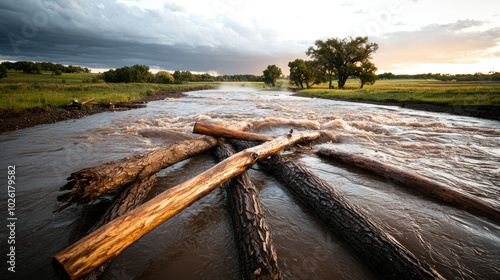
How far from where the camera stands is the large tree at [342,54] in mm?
43500

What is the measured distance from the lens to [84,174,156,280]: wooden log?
2294mm

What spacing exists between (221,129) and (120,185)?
2.95m

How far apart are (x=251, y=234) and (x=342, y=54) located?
176 feet

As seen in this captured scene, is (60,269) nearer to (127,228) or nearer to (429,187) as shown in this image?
(127,228)

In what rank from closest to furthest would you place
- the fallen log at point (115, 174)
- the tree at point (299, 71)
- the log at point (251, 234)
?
the log at point (251, 234), the fallen log at point (115, 174), the tree at point (299, 71)

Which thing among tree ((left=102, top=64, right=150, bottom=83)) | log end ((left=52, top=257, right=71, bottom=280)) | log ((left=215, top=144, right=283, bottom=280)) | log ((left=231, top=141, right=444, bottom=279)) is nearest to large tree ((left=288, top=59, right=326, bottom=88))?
log ((left=231, top=141, right=444, bottom=279))

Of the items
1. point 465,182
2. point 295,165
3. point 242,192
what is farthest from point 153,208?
point 465,182

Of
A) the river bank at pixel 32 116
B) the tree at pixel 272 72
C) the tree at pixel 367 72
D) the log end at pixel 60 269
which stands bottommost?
the log end at pixel 60 269

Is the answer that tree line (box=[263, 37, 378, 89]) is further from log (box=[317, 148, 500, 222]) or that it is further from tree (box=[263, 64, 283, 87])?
log (box=[317, 148, 500, 222])

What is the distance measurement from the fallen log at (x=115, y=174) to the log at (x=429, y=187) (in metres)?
4.54

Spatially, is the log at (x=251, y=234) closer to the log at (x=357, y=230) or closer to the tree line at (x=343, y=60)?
the log at (x=357, y=230)

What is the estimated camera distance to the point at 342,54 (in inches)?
1770

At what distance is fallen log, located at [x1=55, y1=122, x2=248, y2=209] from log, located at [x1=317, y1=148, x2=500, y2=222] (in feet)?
14.9

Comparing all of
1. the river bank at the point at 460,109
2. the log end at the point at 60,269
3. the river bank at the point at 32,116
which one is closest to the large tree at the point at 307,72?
the river bank at the point at 460,109
